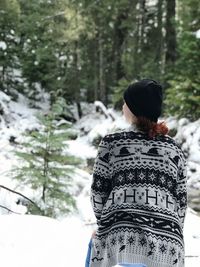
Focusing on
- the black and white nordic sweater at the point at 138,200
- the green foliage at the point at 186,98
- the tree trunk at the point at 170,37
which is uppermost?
the tree trunk at the point at 170,37

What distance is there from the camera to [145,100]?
10.1 ft

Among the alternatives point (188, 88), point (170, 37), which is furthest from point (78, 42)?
point (188, 88)

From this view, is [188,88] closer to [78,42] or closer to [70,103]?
[78,42]

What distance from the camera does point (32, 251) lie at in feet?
16.4

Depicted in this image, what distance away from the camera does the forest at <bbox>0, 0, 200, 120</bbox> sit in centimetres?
2300

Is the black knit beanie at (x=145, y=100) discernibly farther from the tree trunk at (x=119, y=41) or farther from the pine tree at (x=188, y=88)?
the tree trunk at (x=119, y=41)

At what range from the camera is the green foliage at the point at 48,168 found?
7.10 metres

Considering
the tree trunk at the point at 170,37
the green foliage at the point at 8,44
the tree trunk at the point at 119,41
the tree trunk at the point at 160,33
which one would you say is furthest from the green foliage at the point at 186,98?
the tree trunk at the point at 119,41

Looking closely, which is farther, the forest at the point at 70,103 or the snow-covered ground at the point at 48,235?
the forest at the point at 70,103

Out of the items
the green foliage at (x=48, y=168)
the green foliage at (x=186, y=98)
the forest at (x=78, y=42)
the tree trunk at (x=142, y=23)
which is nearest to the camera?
the green foliage at (x=48, y=168)

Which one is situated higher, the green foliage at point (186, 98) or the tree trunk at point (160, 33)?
the tree trunk at point (160, 33)

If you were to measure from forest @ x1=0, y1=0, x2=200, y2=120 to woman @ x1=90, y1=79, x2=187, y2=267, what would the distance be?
17487mm

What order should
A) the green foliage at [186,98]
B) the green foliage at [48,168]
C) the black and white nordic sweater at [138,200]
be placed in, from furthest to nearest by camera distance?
the green foliage at [186,98], the green foliage at [48,168], the black and white nordic sweater at [138,200]

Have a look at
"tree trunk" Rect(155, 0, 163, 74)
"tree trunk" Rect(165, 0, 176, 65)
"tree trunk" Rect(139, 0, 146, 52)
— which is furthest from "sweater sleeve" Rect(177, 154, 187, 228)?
"tree trunk" Rect(139, 0, 146, 52)
